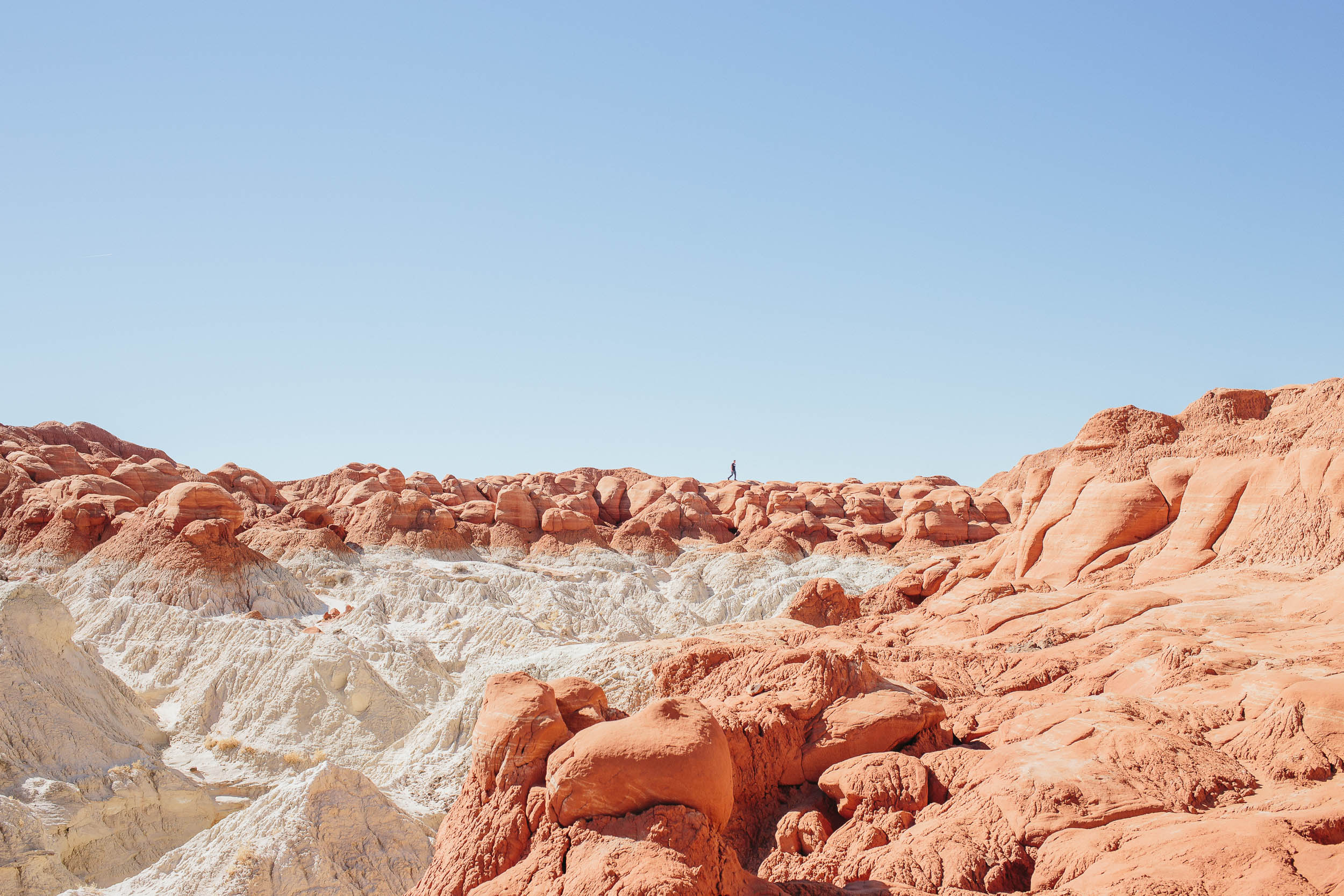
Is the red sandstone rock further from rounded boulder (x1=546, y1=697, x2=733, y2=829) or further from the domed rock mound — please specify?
the domed rock mound

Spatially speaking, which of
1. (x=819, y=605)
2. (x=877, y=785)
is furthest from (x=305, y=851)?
(x=819, y=605)

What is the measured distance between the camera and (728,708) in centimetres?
1080

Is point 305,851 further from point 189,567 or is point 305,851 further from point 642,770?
point 189,567

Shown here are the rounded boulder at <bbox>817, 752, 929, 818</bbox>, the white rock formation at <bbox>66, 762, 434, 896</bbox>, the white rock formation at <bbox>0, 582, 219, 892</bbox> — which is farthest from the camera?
the white rock formation at <bbox>0, 582, 219, 892</bbox>

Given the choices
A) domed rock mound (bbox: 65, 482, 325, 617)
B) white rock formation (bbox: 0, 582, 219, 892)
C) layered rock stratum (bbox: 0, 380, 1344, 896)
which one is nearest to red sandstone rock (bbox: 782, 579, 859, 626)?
layered rock stratum (bbox: 0, 380, 1344, 896)

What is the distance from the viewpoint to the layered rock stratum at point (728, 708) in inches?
300

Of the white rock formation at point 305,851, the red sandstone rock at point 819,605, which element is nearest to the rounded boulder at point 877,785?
the white rock formation at point 305,851

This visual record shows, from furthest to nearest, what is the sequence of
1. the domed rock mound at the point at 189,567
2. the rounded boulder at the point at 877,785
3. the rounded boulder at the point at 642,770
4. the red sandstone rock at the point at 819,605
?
1. the domed rock mound at the point at 189,567
2. the red sandstone rock at the point at 819,605
3. the rounded boulder at the point at 877,785
4. the rounded boulder at the point at 642,770

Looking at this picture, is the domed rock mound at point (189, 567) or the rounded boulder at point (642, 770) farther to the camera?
the domed rock mound at point (189, 567)

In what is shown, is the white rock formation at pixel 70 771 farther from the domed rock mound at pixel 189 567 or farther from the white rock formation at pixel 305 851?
the domed rock mound at pixel 189 567

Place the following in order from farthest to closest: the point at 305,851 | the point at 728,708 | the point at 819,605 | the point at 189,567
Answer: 1. the point at 189,567
2. the point at 819,605
3. the point at 305,851
4. the point at 728,708

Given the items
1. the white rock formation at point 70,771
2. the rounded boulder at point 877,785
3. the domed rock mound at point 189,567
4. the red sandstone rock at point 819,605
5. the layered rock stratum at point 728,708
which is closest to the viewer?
the layered rock stratum at point 728,708

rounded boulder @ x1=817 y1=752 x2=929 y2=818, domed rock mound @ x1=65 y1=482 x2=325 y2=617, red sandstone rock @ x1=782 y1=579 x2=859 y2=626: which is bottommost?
rounded boulder @ x1=817 y1=752 x2=929 y2=818

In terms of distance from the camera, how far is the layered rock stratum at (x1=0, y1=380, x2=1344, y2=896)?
25.0 feet
